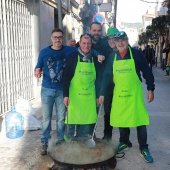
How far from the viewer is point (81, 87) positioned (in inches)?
123

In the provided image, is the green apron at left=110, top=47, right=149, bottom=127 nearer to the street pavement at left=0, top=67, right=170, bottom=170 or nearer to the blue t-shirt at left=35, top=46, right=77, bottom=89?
the street pavement at left=0, top=67, right=170, bottom=170

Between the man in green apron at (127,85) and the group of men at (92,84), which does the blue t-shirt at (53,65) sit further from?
the man in green apron at (127,85)

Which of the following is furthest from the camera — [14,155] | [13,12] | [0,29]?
[13,12]

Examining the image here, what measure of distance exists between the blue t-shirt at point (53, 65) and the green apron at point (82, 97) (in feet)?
1.48

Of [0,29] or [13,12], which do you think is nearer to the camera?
[0,29]

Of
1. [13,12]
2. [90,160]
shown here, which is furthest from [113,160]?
[13,12]

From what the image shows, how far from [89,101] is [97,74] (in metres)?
0.49

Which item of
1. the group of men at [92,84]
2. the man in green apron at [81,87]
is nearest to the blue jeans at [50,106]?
the group of men at [92,84]

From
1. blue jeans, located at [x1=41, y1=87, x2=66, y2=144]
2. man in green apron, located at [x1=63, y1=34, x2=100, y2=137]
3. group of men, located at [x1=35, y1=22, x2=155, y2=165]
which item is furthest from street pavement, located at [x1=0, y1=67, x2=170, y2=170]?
man in green apron, located at [x1=63, y1=34, x2=100, y2=137]

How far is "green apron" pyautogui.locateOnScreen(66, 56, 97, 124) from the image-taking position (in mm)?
3121

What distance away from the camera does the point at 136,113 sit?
3373mm

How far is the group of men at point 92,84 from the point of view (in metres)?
3.15

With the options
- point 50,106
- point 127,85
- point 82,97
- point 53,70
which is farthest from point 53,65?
point 127,85

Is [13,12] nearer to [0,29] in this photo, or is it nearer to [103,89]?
[0,29]
